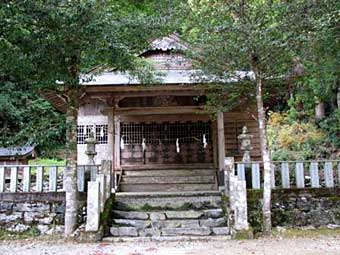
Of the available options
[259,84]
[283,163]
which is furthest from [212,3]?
[283,163]

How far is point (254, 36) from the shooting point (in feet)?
22.3

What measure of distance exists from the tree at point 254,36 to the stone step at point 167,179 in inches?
130

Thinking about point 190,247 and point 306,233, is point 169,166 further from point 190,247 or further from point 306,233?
point 190,247

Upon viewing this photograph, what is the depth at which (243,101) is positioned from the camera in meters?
8.72

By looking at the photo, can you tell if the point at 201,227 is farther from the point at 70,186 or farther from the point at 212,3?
the point at 212,3

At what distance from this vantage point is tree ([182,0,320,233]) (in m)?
6.75

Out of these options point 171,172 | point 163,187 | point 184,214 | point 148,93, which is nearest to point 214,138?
point 171,172

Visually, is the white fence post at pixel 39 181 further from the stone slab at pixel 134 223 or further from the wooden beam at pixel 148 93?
the wooden beam at pixel 148 93

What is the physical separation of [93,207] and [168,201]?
201cm

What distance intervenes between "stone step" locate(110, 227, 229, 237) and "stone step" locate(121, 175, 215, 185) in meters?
3.19

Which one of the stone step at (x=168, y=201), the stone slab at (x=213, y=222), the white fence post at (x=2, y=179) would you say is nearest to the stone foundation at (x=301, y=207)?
the stone slab at (x=213, y=222)

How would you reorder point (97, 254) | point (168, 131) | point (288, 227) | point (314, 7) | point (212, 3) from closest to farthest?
point (97, 254), point (314, 7), point (212, 3), point (288, 227), point (168, 131)

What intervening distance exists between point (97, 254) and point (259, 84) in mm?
4303

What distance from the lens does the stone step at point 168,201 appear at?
8.17 metres
